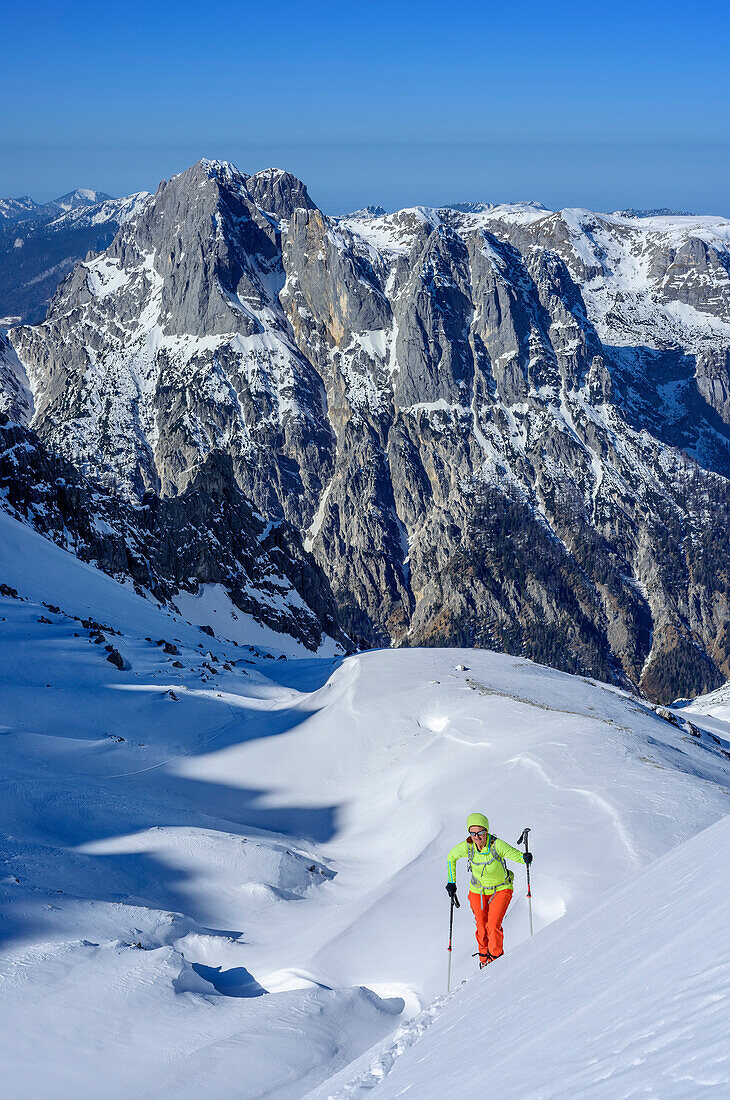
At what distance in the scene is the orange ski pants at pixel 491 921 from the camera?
1455cm

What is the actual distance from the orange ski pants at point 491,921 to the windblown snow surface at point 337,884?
2.11ft

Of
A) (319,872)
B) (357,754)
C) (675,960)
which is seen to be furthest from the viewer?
(357,754)

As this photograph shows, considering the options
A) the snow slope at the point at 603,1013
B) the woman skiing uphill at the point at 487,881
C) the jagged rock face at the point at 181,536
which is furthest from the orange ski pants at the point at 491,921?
the jagged rock face at the point at 181,536

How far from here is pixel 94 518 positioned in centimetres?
10388

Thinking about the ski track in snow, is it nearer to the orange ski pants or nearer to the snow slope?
the orange ski pants

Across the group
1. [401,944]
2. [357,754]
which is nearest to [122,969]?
[401,944]

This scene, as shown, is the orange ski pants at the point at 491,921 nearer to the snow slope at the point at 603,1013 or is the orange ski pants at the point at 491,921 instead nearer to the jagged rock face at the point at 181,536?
the snow slope at the point at 603,1013

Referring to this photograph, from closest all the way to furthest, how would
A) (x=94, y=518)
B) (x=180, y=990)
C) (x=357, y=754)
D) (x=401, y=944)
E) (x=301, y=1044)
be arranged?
1. (x=301, y=1044)
2. (x=180, y=990)
3. (x=401, y=944)
4. (x=357, y=754)
5. (x=94, y=518)

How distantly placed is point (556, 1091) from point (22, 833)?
18171 millimetres

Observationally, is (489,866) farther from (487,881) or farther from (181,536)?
(181,536)

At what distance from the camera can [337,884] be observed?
77.3 ft

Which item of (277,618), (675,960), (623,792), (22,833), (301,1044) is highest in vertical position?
(675,960)

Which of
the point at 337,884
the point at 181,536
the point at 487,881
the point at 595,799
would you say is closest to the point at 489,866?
the point at 487,881

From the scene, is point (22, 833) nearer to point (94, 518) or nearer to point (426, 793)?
point (426, 793)
